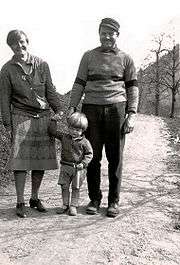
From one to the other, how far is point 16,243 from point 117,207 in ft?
5.22

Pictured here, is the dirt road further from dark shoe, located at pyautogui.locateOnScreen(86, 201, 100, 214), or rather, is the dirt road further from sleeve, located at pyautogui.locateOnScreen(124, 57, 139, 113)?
sleeve, located at pyautogui.locateOnScreen(124, 57, 139, 113)

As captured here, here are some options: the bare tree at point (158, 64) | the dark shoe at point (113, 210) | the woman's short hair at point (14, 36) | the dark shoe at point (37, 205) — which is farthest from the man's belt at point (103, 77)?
the bare tree at point (158, 64)

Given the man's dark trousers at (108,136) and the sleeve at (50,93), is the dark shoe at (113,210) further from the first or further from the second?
the sleeve at (50,93)

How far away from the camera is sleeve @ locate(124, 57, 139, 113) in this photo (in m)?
5.94

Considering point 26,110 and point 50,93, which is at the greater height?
point 50,93

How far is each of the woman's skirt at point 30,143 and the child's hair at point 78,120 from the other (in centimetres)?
44

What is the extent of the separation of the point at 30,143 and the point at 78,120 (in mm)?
718

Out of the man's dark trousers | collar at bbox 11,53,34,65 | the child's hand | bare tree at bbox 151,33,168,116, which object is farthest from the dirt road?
bare tree at bbox 151,33,168,116

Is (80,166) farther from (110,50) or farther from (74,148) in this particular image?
(110,50)

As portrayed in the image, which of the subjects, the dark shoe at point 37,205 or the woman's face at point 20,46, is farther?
the dark shoe at point 37,205

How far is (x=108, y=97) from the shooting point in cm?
585

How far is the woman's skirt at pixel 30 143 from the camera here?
19.8 feet

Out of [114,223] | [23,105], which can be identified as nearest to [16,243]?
[114,223]

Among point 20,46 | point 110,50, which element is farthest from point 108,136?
point 20,46
